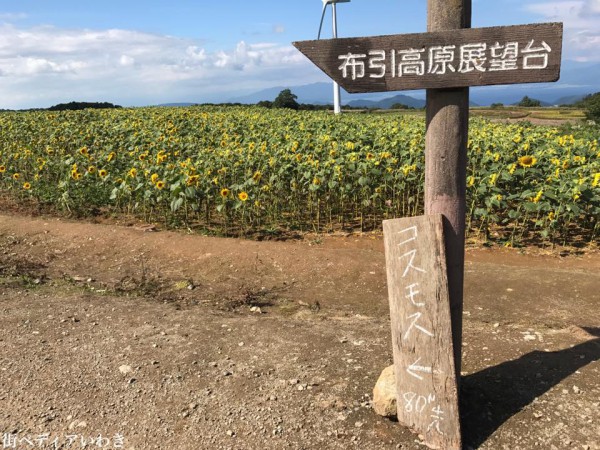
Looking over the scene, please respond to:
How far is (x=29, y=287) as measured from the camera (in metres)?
5.46

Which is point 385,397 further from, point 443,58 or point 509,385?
point 443,58

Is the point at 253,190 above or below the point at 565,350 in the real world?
above

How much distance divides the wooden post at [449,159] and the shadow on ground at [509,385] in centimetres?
36

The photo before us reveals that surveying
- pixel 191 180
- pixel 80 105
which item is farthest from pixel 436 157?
pixel 80 105

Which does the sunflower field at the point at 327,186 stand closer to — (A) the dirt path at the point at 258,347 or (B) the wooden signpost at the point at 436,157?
(A) the dirt path at the point at 258,347

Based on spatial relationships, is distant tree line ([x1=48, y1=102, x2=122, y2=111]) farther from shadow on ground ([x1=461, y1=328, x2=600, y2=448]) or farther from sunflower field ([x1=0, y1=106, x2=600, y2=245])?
shadow on ground ([x1=461, y1=328, x2=600, y2=448])

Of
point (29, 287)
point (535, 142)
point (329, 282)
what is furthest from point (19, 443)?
point (535, 142)

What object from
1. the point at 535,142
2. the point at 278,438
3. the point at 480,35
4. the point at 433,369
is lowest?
the point at 278,438

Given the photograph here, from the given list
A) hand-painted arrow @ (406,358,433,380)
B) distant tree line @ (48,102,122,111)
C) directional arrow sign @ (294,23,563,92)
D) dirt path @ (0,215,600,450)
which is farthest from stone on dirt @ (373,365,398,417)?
distant tree line @ (48,102,122,111)

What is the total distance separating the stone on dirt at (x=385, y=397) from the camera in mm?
3115

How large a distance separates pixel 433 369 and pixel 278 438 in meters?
0.97

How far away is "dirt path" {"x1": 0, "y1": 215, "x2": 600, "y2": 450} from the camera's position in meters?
3.09

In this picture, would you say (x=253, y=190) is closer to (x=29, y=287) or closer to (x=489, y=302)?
(x=29, y=287)

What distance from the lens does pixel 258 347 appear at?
4059mm
